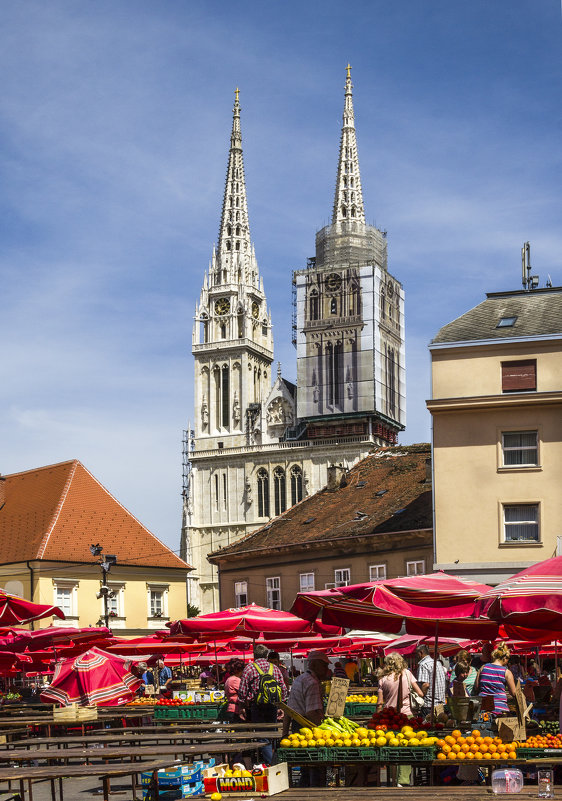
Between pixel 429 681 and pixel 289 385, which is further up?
pixel 289 385

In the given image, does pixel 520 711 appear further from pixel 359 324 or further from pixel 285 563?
pixel 359 324

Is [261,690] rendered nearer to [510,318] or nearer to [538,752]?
[538,752]

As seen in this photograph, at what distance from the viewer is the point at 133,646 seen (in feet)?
79.0

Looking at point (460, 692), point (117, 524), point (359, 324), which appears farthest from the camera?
point (359, 324)

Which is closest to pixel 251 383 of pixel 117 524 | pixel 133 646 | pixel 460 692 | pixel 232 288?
pixel 232 288

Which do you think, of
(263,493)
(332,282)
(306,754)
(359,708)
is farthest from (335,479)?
(332,282)

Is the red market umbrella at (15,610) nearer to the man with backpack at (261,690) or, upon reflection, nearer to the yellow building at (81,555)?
the man with backpack at (261,690)

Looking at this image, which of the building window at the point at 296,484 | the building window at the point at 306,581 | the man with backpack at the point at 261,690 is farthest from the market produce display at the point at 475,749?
the building window at the point at 296,484

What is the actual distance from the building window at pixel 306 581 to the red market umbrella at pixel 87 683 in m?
25.7

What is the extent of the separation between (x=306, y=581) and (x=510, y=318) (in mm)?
15274

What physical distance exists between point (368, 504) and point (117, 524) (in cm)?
1204

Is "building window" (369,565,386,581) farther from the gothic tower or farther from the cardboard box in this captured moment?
the gothic tower

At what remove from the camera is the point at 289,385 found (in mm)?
102938

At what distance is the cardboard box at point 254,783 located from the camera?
9.45 metres
